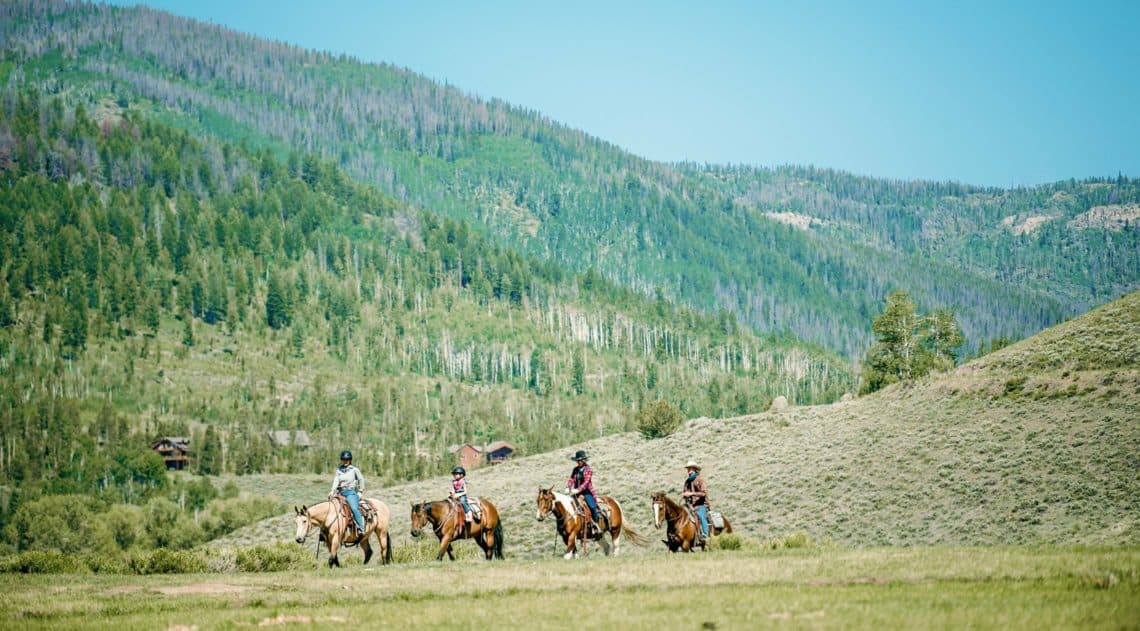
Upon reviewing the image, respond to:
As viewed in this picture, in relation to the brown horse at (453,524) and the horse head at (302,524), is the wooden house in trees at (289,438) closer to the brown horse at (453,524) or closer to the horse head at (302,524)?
the brown horse at (453,524)

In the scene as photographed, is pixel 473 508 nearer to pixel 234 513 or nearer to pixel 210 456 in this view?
pixel 234 513

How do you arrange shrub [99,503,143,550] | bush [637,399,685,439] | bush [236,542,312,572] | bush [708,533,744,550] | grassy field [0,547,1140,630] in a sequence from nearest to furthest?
1. grassy field [0,547,1140,630]
2. bush [708,533,744,550]
3. bush [236,542,312,572]
4. shrub [99,503,143,550]
5. bush [637,399,685,439]

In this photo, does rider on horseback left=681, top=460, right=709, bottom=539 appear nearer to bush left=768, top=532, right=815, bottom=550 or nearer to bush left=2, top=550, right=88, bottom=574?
bush left=768, top=532, right=815, bottom=550

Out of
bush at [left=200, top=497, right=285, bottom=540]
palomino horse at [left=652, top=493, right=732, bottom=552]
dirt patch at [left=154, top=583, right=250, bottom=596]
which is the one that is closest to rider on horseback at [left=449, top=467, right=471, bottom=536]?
palomino horse at [left=652, top=493, right=732, bottom=552]

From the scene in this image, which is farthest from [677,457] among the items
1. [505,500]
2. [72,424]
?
[72,424]

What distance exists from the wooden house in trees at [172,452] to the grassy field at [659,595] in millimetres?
115406

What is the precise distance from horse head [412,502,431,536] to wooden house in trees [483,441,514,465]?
120 metres

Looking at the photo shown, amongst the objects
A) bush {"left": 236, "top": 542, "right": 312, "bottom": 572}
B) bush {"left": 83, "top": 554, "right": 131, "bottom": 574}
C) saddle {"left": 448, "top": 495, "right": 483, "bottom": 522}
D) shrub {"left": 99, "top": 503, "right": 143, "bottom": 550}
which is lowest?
shrub {"left": 99, "top": 503, "right": 143, "bottom": 550}

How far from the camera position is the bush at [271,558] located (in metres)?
35.2

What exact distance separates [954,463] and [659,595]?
34596mm

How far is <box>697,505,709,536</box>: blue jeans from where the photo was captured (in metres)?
31.9

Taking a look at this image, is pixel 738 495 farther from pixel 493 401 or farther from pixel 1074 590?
pixel 493 401

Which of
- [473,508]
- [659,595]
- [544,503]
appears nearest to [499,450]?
[473,508]

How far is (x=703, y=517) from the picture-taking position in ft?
105
